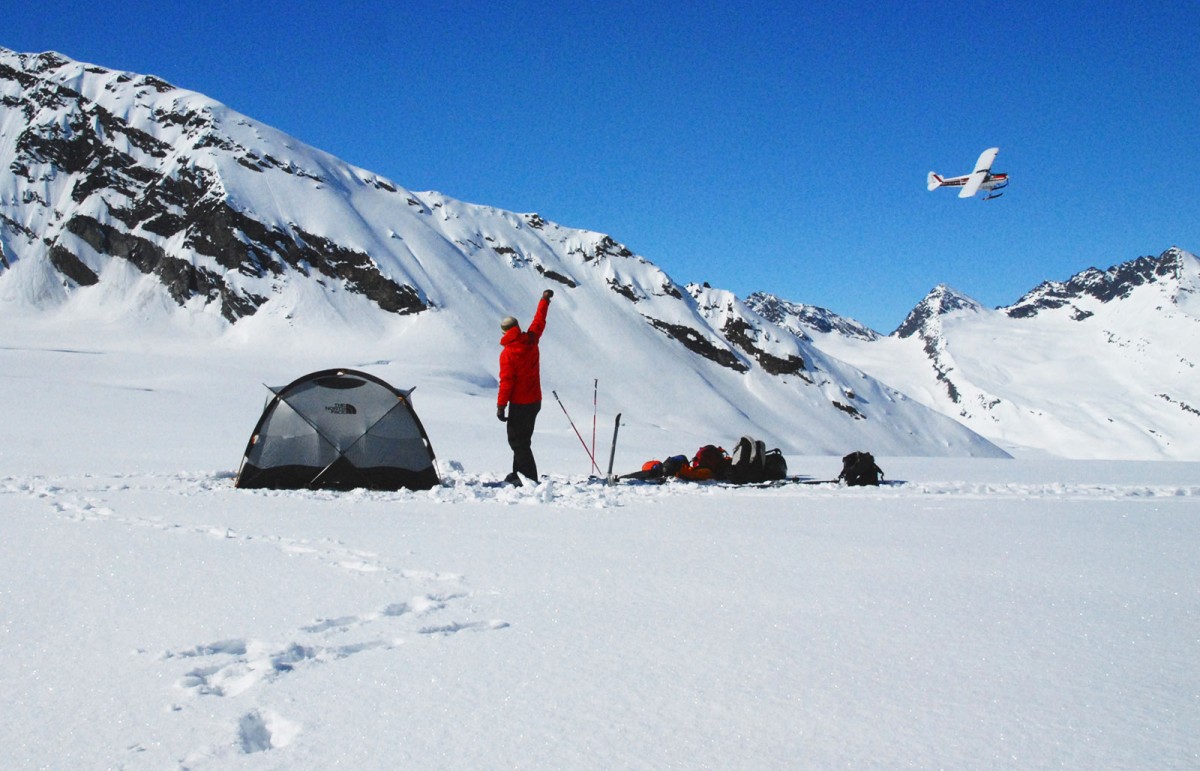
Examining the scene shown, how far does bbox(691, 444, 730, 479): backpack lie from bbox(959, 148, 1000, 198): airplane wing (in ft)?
133

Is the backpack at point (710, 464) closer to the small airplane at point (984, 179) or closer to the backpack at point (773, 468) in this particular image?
the backpack at point (773, 468)

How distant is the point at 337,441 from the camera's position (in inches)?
360

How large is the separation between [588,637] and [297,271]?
82.8 meters

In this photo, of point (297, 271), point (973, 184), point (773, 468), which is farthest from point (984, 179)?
point (297, 271)

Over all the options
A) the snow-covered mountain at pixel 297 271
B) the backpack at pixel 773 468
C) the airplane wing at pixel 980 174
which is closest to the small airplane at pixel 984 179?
the airplane wing at pixel 980 174

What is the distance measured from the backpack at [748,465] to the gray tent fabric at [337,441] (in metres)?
4.21

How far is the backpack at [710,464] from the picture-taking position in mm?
10914

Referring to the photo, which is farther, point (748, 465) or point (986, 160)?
point (986, 160)

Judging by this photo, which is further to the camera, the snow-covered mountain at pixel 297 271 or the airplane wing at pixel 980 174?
the snow-covered mountain at pixel 297 271

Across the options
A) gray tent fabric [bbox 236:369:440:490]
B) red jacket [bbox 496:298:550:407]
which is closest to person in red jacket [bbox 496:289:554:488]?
red jacket [bbox 496:298:550:407]

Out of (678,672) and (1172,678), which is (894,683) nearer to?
(678,672)

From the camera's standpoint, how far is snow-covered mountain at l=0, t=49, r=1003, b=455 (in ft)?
240

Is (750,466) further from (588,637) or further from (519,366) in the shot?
(588,637)

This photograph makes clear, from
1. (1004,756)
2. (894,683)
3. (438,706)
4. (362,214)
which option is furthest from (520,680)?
(362,214)
